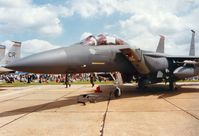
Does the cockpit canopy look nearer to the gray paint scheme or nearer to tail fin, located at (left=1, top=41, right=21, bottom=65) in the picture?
the gray paint scheme

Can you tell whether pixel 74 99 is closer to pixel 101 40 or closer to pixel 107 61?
pixel 107 61

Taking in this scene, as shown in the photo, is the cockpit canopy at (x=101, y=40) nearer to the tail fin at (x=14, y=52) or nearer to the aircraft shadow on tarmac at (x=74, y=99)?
the aircraft shadow on tarmac at (x=74, y=99)

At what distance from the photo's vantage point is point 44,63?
679 cm

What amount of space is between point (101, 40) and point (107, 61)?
0.82 m

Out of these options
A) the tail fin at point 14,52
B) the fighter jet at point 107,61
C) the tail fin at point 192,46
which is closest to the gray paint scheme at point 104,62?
the fighter jet at point 107,61

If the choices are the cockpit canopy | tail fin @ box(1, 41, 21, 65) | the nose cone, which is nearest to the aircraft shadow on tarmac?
the nose cone

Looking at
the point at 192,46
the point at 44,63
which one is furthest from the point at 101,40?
the point at 192,46

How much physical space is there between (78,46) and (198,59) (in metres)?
7.61

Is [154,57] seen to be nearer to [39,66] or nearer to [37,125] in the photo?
[39,66]

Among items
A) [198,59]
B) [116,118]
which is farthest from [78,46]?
[198,59]

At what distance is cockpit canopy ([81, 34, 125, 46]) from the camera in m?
8.88

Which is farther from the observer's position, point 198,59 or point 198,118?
point 198,59

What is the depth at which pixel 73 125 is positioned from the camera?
17.2 ft

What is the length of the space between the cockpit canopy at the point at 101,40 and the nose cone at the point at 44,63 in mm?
1469
